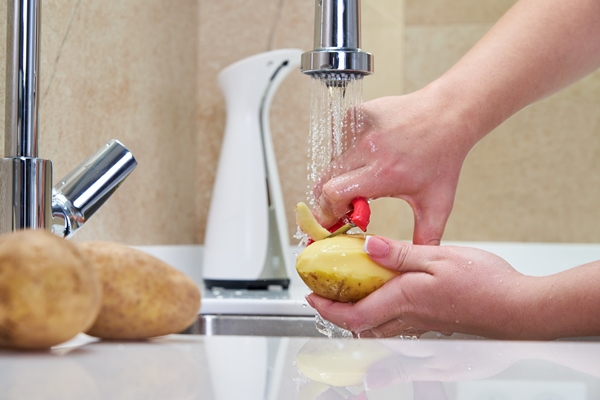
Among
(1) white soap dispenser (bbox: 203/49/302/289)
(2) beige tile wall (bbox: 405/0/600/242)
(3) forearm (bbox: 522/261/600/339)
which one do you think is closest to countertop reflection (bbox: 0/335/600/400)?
(3) forearm (bbox: 522/261/600/339)

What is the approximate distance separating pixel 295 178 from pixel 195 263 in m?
0.22

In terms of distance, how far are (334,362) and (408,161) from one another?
0.43 m

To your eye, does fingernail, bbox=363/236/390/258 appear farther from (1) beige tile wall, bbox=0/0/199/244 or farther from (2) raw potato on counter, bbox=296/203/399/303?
(1) beige tile wall, bbox=0/0/199/244

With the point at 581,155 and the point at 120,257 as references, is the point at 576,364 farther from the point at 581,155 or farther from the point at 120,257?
the point at 581,155

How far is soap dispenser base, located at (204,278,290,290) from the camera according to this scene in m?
1.08

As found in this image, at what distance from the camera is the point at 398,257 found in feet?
1.92

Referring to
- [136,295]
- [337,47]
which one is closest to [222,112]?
[337,47]

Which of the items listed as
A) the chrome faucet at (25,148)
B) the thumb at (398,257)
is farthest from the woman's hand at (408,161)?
the chrome faucet at (25,148)

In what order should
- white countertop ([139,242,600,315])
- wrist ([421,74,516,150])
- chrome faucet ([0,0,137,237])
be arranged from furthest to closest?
1. white countertop ([139,242,600,315])
2. wrist ([421,74,516,150])
3. chrome faucet ([0,0,137,237])

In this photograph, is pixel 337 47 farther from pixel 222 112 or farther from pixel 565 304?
pixel 222 112

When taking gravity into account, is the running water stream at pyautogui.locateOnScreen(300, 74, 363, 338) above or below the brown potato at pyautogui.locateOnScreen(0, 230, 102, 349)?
above

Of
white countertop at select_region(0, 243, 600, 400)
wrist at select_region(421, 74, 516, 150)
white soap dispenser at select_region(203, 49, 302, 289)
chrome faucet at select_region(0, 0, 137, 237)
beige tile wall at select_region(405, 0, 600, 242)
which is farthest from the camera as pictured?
beige tile wall at select_region(405, 0, 600, 242)

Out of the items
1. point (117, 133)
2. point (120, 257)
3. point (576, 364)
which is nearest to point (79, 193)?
point (120, 257)

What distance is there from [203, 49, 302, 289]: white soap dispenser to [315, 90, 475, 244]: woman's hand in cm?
37
